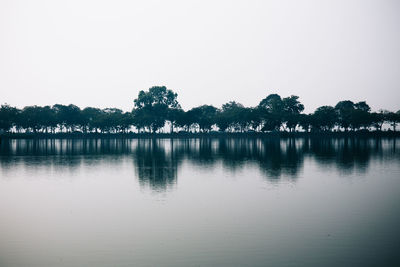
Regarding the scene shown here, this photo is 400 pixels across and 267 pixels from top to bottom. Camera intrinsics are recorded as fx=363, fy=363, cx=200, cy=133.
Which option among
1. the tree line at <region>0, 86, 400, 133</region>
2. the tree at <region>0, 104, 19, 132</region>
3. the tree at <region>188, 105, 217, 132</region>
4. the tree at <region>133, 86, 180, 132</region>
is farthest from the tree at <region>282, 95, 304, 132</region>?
the tree at <region>0, 104, 19, 132</region>

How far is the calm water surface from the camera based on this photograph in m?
12.6

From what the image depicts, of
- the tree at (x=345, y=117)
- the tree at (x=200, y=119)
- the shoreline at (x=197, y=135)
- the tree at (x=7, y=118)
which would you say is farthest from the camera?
the tree at (x=200, y=119)

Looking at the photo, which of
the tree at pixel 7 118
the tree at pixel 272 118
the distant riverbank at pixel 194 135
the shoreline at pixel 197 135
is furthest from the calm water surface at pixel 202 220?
the tree at pixel 7 118

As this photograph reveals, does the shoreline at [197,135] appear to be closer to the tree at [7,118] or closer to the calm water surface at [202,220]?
the tree at [7,118]

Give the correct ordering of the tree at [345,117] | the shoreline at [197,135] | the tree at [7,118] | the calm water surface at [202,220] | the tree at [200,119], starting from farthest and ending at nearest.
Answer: the tree at [200,119] → the tree at [345,117] → the shoreline at [197,135] → the tree at [7,118] → the calm water surface at [202,220]

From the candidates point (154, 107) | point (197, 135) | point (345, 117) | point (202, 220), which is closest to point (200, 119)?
point (197, 135)

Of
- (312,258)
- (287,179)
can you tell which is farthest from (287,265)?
(287,179)

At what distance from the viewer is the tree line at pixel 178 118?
429 feet

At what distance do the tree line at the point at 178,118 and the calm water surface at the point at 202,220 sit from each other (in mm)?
101555

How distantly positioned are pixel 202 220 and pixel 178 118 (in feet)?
386

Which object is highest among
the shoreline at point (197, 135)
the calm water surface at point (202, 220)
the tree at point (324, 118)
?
the tree at point (324, 118)

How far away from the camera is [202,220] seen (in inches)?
681

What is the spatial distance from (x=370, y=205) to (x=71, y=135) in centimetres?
12692

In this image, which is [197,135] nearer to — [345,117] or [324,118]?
[324,118]
